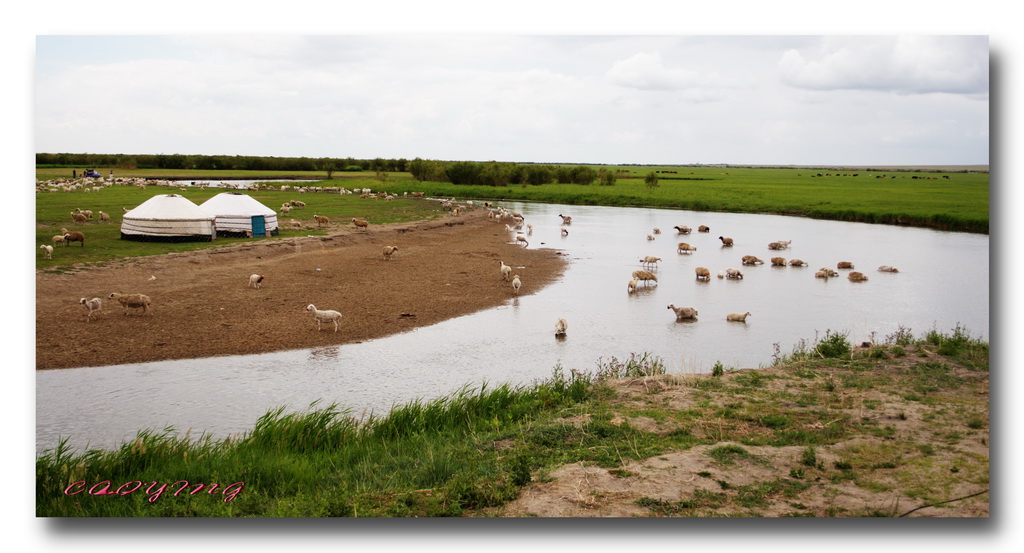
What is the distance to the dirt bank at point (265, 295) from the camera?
574 inches

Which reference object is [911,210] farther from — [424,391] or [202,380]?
[202,380]

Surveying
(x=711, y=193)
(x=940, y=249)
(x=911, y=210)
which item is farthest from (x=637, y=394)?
(x=711, y=193)

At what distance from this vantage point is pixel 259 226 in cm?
3042

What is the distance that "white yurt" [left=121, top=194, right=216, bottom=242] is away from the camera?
26.1 metres

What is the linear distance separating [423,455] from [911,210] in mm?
24003

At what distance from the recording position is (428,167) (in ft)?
279

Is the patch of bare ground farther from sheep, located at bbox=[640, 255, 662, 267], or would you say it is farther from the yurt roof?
the yurt roof

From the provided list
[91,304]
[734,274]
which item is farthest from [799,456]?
[734,274]

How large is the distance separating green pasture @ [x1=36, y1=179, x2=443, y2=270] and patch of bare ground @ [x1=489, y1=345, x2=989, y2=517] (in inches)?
423

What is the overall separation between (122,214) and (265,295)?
19862 millimetres

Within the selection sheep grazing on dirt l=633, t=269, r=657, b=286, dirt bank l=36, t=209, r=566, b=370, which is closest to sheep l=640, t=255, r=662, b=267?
dirt bank l=36, t=209, r=566, b=370

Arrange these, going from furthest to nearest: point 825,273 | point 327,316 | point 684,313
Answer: point 825,273, point 684,313, point 327,316

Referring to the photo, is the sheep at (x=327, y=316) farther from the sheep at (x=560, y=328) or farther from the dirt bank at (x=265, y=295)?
the sheep at (x=560, y=328)

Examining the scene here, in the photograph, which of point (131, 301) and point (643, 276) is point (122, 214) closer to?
point (131, 301)
